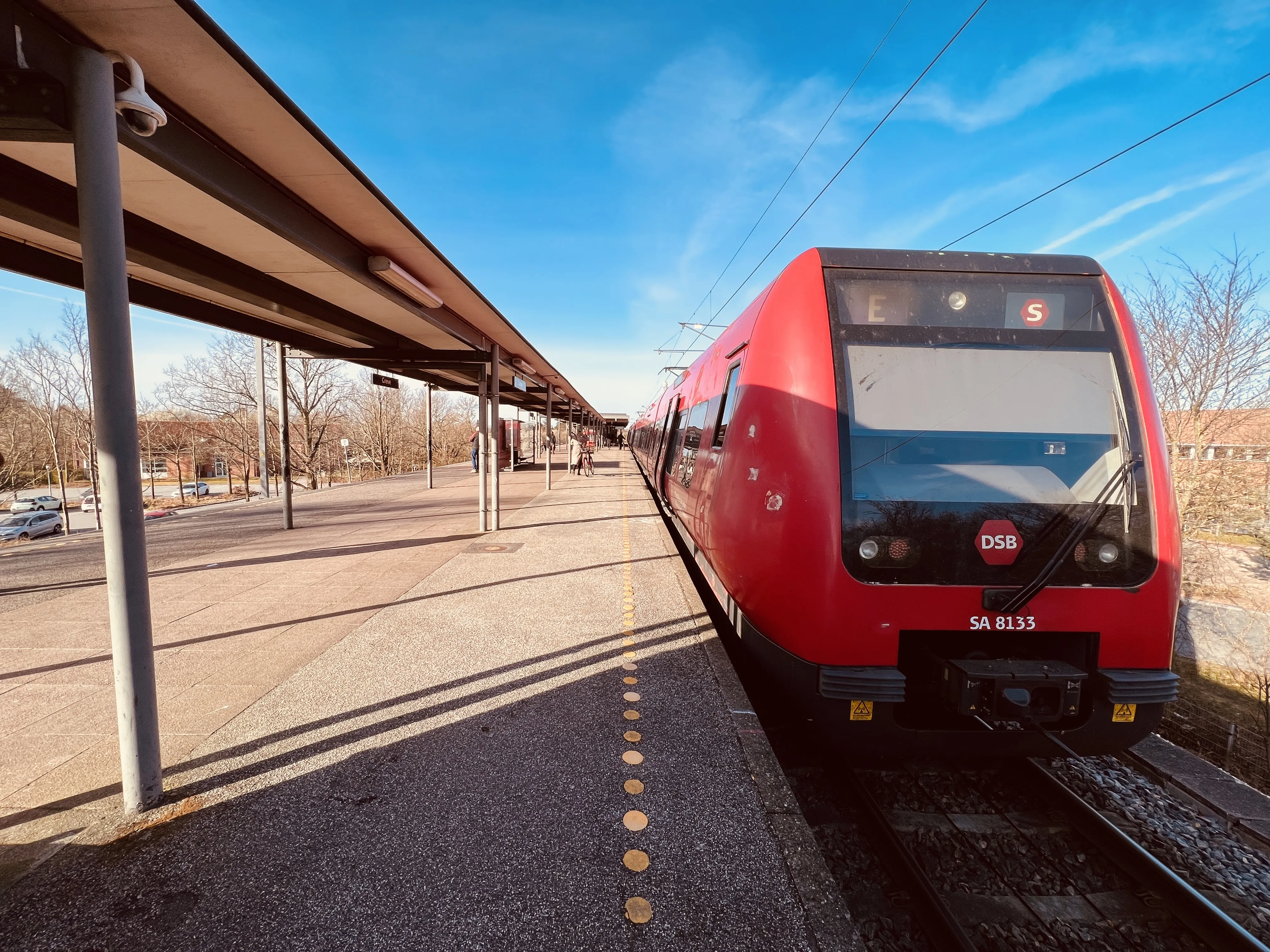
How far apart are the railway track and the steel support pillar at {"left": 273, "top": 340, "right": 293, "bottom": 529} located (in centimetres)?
947

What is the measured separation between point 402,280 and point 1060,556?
237 inches

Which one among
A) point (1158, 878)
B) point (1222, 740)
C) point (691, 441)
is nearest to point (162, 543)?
point (691, 441)

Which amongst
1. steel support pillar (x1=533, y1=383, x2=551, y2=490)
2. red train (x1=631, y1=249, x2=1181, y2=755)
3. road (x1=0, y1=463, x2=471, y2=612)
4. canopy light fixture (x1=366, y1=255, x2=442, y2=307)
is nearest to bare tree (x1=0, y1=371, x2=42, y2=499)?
road (x1=0, y1=463, x2=471, y2=612)

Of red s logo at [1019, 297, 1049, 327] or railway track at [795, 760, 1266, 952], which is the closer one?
railway track at [795, 760, 1266, 952]

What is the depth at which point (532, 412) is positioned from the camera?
103 ft

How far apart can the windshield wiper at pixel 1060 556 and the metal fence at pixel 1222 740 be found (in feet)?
12.6

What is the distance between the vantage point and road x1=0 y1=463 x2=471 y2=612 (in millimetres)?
6121

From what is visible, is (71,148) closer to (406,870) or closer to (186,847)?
(186,847)

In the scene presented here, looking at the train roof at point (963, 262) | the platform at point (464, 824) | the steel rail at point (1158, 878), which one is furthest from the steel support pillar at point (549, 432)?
the steel rail at point (1158, 878)

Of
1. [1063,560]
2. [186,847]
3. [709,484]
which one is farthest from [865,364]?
[186,847]

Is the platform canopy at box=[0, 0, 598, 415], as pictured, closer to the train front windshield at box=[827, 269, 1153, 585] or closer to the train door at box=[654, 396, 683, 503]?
the train door at box=[654, 396, 683, 503]

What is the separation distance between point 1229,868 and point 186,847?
482 cm

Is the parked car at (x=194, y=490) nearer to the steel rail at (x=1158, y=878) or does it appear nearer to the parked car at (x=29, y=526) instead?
the parked car at (x=29, y=526)

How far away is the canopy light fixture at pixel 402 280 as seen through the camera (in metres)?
5.39
